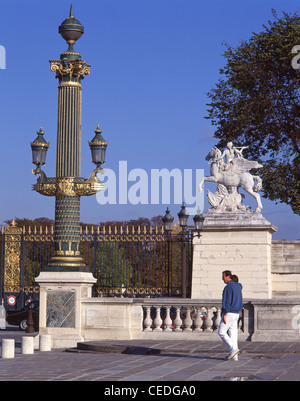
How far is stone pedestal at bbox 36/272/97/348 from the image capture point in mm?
20644

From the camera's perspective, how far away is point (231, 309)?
15.5m

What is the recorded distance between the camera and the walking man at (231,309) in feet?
50.7

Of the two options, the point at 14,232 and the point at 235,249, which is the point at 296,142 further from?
the point at 14,232

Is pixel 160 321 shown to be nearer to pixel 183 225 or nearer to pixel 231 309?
pixel 231 309

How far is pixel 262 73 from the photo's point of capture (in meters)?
37.9

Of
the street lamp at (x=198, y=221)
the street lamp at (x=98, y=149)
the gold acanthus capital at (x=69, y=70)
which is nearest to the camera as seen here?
the street lamp at (x=98, y=149)

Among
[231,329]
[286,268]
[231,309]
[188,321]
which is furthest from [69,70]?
[286,268]

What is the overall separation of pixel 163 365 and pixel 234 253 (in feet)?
38.3

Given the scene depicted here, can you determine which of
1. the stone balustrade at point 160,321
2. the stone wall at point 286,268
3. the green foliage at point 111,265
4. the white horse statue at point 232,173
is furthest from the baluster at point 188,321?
the white horse statue at point 232,173

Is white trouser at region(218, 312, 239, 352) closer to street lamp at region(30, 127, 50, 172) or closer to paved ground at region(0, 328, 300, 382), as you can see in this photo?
paved ground at region(0, 328, 300, 382)

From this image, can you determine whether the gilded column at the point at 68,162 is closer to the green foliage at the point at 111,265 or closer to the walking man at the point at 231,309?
the green foliage at the point at 111,265

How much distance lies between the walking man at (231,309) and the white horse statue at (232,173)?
38.4 ft

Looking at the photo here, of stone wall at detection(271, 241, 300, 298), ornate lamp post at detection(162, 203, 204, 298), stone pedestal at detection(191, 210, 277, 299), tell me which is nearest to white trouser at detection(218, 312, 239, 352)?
ornate lamp post at detection(162, 203, 204, 298)

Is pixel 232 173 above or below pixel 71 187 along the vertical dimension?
above
